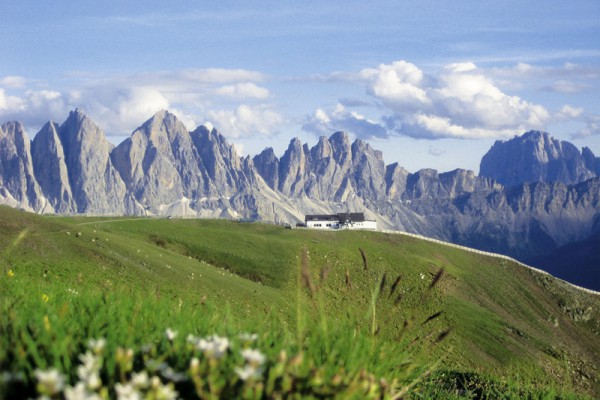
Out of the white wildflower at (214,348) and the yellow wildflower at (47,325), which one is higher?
the yellow wildflower at (47,325)

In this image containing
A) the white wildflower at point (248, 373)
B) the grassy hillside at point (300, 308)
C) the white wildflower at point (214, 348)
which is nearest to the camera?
the white wildflower at point (248, 373)

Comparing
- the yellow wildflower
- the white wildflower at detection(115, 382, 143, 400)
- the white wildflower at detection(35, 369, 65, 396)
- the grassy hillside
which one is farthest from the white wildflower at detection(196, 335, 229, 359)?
the yellow wildflower

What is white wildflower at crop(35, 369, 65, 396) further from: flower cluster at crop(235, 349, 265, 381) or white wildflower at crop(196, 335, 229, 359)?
flower cluster at crop(235, 349, 265, 381)

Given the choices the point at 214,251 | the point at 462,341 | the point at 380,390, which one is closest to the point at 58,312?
the point at 380,390

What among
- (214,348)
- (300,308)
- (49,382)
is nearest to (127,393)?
(49,382)

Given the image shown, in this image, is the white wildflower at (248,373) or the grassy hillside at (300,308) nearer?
the white wildflower at (248,373)

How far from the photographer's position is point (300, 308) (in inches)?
364

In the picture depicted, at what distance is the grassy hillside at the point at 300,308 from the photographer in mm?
7633

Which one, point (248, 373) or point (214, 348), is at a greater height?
point (214, 348)

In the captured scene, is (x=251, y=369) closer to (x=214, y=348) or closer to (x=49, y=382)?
(x=214, y=348)

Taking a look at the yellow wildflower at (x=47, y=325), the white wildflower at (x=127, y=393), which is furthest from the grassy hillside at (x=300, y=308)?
the white wildflower at (x=127, y=393)

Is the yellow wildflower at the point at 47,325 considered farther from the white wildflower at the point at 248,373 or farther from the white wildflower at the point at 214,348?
the white wildflower at the point at 248,373

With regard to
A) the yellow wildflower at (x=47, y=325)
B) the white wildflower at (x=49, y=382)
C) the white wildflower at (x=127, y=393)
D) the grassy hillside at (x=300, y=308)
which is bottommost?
the grassy hillside at (x=300, y=308)

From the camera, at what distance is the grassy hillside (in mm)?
7633
